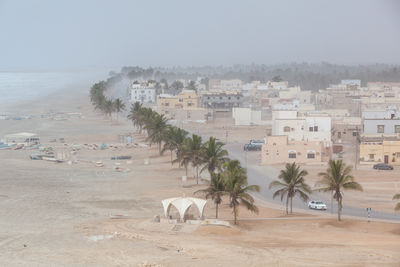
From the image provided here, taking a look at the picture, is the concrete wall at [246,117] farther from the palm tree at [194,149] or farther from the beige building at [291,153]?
the palm tree at [194,149]

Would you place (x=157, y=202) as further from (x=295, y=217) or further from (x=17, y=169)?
(x=17, y=169)

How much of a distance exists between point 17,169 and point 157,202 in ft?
54.6

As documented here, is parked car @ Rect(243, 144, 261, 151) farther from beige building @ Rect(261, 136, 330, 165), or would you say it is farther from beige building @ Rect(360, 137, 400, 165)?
beige building @ Rect(360, 137, 400, 165)

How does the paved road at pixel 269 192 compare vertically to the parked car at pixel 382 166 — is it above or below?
below

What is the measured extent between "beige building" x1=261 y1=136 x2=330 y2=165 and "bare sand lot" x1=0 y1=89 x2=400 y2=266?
8.10 ft

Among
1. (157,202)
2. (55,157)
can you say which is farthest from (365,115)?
(157,202)

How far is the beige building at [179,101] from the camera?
321 ft

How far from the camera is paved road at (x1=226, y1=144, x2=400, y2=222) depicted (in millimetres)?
33188

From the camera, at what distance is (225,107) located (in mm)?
102062

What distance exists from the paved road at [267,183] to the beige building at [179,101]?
34.8 m

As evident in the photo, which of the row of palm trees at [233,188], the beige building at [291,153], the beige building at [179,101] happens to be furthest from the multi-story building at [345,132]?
the beige building at [179,101]

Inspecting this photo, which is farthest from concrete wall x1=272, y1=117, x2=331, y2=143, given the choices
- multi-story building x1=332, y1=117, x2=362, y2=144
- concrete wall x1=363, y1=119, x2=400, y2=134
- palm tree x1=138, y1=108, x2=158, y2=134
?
palm tree x1=138, y1=108, x2=158, y2=134

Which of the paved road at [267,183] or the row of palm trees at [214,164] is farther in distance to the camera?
the paved road at [267,183]

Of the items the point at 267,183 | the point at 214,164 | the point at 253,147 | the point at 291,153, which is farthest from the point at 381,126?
the point at 214,164
